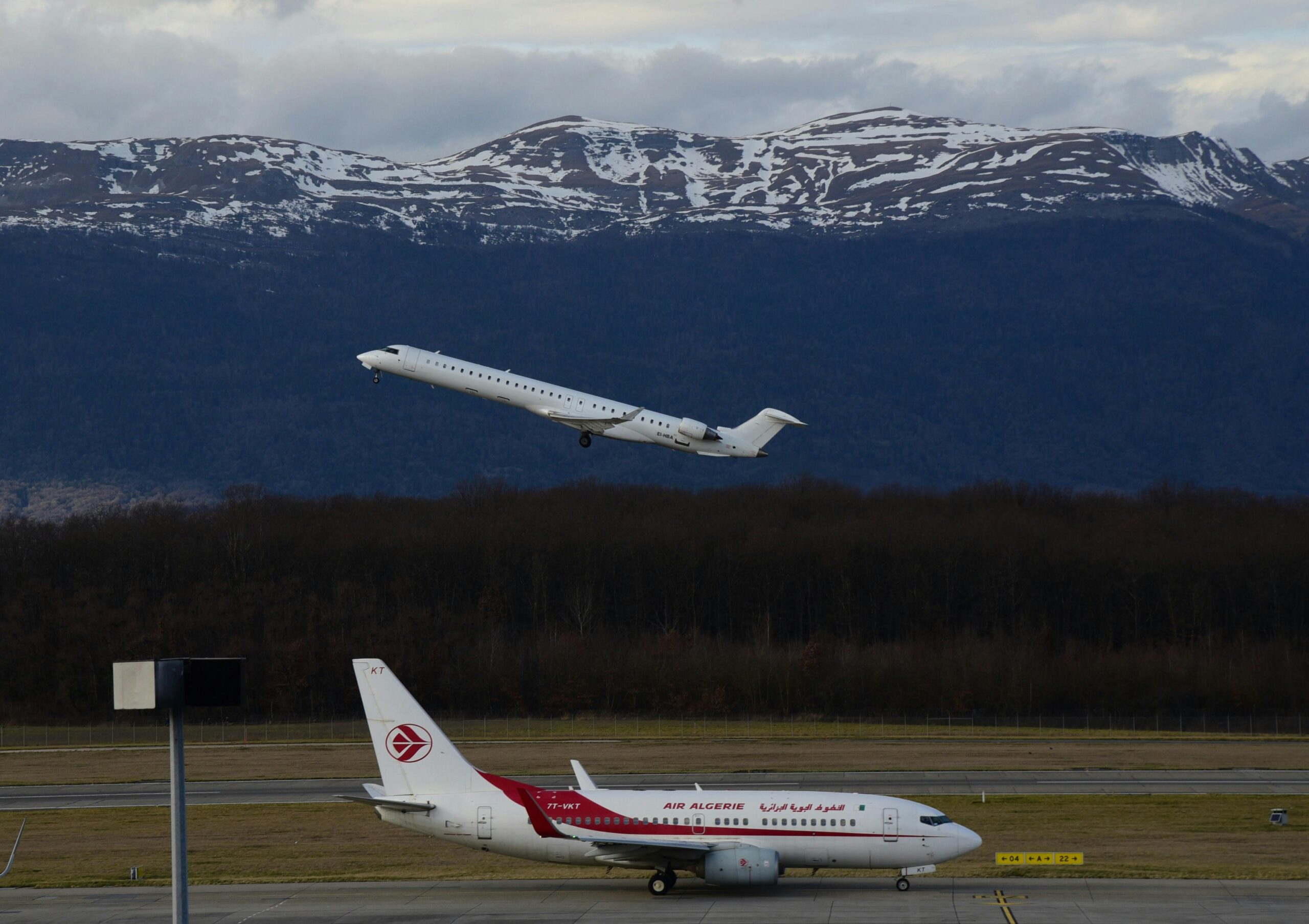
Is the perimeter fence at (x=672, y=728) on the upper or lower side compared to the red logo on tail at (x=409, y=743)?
lower

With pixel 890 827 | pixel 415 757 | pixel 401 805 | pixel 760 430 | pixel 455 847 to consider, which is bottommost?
pixel 455 847

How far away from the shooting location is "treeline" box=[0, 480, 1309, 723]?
141 meters

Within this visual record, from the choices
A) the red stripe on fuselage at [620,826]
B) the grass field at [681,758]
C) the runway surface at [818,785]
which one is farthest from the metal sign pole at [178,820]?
the grass field at [681,758]

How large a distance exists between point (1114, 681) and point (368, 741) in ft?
214

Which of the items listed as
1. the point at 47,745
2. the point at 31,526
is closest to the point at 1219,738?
the point at 47,745

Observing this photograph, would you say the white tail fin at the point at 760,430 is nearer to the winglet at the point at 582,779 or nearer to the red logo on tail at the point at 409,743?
the winglet at the point at 582,779

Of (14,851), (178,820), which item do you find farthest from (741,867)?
(14,851)

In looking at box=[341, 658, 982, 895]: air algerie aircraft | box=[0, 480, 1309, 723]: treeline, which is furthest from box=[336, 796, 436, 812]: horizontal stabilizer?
box=[0, 480, 1309, 723]: treeline

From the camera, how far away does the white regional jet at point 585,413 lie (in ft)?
262

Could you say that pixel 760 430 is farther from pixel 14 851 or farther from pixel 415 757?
pixel 14 851

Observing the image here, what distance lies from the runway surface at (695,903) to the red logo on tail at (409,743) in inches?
180

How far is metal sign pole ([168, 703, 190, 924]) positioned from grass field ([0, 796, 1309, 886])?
80.6 ft

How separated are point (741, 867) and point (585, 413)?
104 feet

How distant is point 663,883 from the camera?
55656 millimetres
